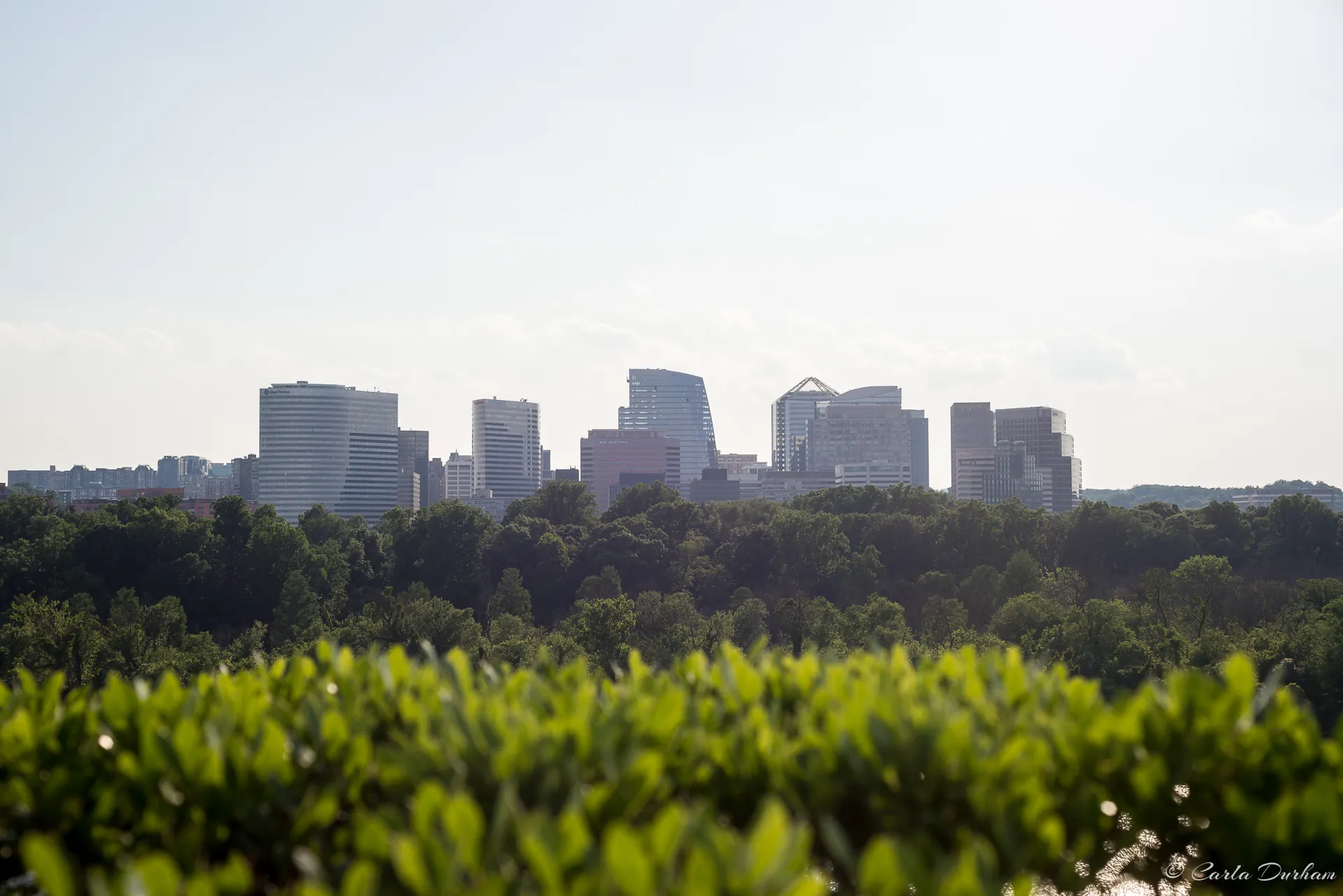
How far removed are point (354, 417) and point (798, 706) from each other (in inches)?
7065

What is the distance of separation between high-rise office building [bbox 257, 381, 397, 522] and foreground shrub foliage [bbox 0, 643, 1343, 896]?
172510 mm

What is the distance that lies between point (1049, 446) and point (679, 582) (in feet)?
481

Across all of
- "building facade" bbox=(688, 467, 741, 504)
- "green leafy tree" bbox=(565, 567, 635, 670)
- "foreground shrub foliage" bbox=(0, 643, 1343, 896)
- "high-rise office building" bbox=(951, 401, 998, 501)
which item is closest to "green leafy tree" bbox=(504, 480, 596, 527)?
"green leafy tree" bbox=(565, 567, 635, 670)

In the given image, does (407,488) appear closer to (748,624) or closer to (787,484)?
(787,484)

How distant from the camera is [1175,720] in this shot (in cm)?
390

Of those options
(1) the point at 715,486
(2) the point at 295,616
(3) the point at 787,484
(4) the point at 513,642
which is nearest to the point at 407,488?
(1) the point at 715,486

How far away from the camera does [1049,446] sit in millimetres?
183500

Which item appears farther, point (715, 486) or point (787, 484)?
point (787, 484)

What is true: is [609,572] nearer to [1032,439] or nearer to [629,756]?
[629,756]

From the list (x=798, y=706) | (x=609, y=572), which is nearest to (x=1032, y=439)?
(x=609, y=572)

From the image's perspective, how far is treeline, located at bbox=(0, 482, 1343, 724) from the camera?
31023mm

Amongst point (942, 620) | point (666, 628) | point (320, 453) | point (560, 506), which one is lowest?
point (666, 628)

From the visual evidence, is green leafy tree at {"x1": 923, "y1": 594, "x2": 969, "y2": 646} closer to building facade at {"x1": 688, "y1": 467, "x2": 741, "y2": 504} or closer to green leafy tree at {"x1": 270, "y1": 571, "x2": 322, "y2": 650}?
green leafy tree at {"x1": 270, "y1": 571, "x2": 322, "y2": 650}

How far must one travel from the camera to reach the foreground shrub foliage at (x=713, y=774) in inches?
136
